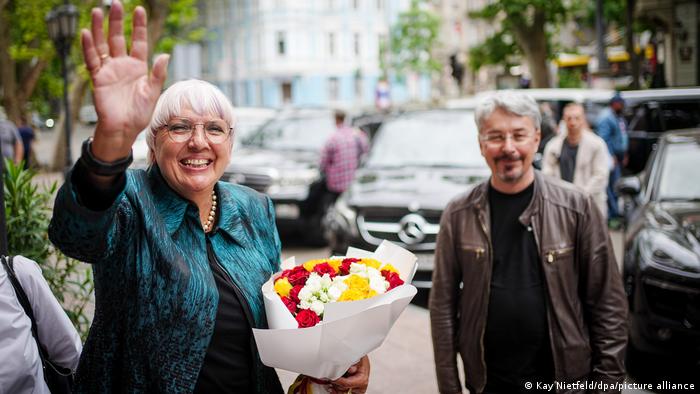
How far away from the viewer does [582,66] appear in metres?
37.4

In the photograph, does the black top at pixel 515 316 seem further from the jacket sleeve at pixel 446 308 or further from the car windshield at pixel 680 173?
the car windshield at pixel 680 173

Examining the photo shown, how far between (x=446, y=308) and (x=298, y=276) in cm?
109

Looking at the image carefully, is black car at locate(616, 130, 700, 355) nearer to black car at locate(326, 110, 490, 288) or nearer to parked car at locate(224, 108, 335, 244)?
black car at locate(326, 110, 490, 288)

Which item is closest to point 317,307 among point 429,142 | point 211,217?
point 211,217

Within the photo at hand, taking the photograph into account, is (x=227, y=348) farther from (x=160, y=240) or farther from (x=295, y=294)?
(x=160, y=240)

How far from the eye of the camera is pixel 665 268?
17.2 feet

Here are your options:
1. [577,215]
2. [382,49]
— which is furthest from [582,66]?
[577,215]

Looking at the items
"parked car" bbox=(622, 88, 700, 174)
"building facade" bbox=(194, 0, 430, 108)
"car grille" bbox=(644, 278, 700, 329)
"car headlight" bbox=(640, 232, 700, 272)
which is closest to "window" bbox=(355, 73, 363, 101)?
"building facade" bbox=(194, 0, 430, 108)

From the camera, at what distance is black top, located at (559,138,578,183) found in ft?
26.9

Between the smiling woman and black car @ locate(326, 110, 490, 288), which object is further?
black car @ locate(326, 110, 490, 288)

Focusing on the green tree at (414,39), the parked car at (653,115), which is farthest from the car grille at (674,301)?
the green tree at (414,39)

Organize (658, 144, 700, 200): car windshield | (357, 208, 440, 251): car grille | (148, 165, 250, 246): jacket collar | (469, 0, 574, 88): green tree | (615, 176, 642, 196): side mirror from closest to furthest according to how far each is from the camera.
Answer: (148, 165, 250, 246): jacket collar < (658, 144, 700, 200): car windshield < (615, 176, 642, 196): side mirror < (357, 208, 440, 251): car grille < (469, 0, 574, 88): green tree

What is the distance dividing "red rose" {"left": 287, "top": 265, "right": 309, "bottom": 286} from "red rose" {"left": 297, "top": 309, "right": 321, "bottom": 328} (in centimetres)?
18

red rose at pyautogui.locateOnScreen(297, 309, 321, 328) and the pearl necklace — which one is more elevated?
the pearl necklace
